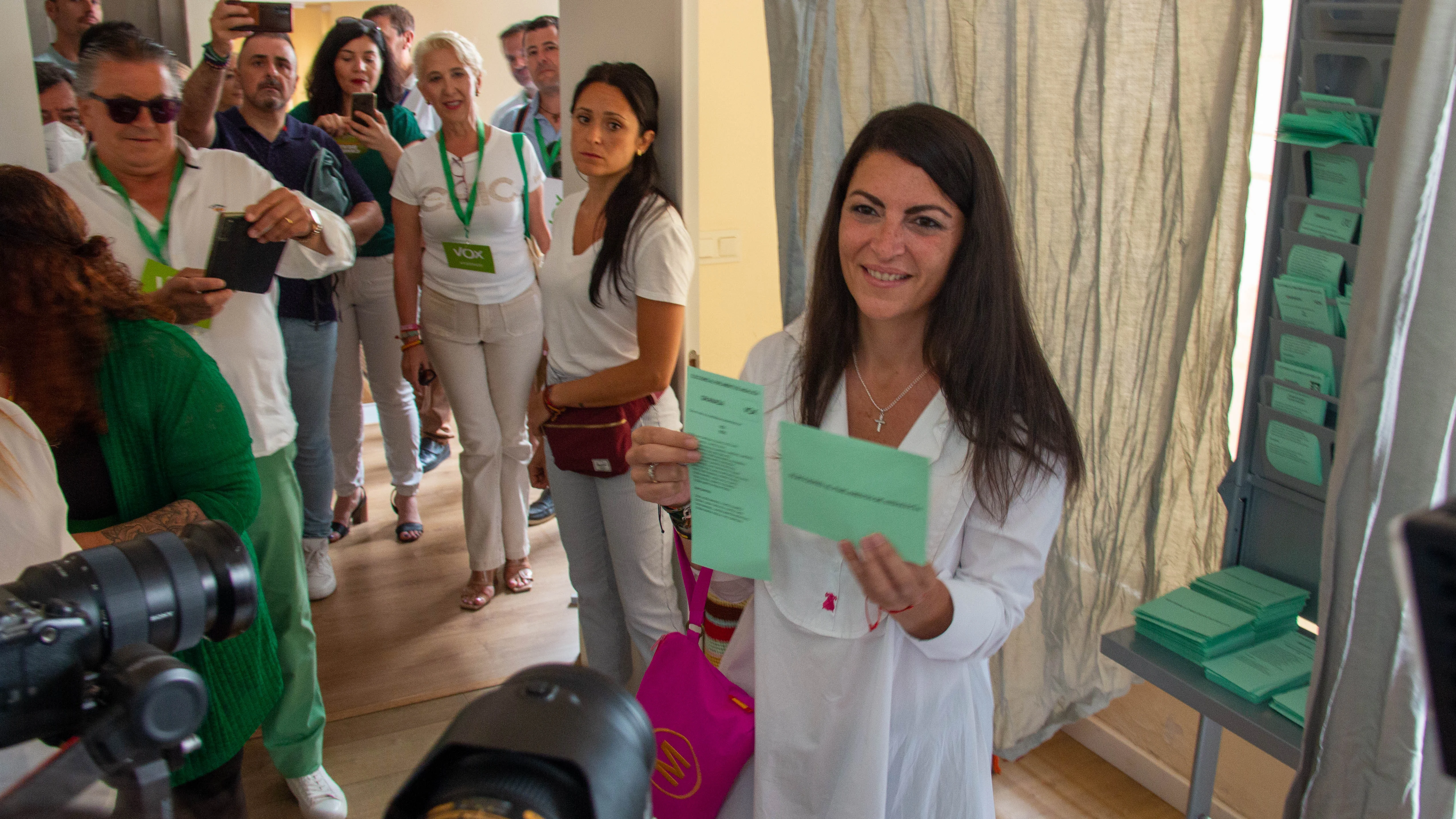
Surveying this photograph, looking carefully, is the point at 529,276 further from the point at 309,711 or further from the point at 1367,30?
the point at 1367,30

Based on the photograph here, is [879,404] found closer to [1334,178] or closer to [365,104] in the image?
[1334,178]

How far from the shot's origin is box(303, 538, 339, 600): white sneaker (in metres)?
3.40

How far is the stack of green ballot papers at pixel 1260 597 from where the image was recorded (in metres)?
1.43

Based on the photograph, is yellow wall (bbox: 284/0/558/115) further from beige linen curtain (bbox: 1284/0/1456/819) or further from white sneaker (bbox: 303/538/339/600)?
beige linen curtain (bbox: 1284/0/1456/819)

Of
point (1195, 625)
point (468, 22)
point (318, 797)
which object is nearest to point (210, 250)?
point (318, 797)

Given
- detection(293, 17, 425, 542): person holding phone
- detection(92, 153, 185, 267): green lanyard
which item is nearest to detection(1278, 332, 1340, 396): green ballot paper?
detection(92, 153, 185, 267): green lanyard

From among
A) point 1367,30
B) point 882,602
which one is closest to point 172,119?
point 882,602

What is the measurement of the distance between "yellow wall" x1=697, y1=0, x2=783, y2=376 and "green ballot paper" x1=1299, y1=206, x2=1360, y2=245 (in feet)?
4.48

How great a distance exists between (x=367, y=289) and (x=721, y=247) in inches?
59.9

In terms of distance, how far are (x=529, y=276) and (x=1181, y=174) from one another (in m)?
2.08

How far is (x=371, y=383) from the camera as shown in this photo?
3744mm

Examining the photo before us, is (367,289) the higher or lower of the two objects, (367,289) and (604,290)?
the lower

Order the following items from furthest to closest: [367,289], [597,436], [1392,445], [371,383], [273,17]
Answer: [371,383] → [367,289] → [273,17] → [597,436] → [1392,445]

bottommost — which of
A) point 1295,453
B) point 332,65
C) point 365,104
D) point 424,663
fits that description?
point 424,663
